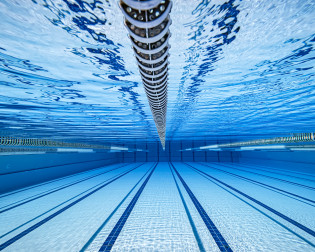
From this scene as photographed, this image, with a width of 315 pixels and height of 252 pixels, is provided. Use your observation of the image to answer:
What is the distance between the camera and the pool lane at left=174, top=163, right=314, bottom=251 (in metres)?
2.69

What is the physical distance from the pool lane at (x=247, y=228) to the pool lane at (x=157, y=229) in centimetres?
58

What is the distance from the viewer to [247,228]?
10.5ft

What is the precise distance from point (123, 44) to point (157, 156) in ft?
66.7

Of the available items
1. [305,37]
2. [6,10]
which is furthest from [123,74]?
[305,37]

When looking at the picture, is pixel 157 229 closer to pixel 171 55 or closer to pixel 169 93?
pixel 169 93

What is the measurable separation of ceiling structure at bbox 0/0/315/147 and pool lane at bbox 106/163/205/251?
8.92 ft

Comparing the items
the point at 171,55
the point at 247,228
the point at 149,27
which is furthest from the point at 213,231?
the point at 149,27

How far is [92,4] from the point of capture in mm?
1212

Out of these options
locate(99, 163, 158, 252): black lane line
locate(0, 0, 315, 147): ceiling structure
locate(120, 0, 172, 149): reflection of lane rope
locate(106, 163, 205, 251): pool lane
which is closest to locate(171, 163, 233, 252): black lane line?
locate(106, 163, 205, 251): pool lane

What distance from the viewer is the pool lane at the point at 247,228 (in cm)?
269

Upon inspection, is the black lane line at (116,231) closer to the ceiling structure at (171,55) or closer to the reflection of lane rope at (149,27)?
Answer: the ceiling structure at (171,55)

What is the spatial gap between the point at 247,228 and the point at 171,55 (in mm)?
3663

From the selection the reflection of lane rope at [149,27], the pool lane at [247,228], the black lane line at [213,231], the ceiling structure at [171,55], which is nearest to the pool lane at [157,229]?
the black lane line at [213,231]

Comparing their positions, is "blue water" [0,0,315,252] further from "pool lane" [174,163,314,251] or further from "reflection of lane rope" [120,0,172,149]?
"reflection of lane rope" [120,0,172,149]
